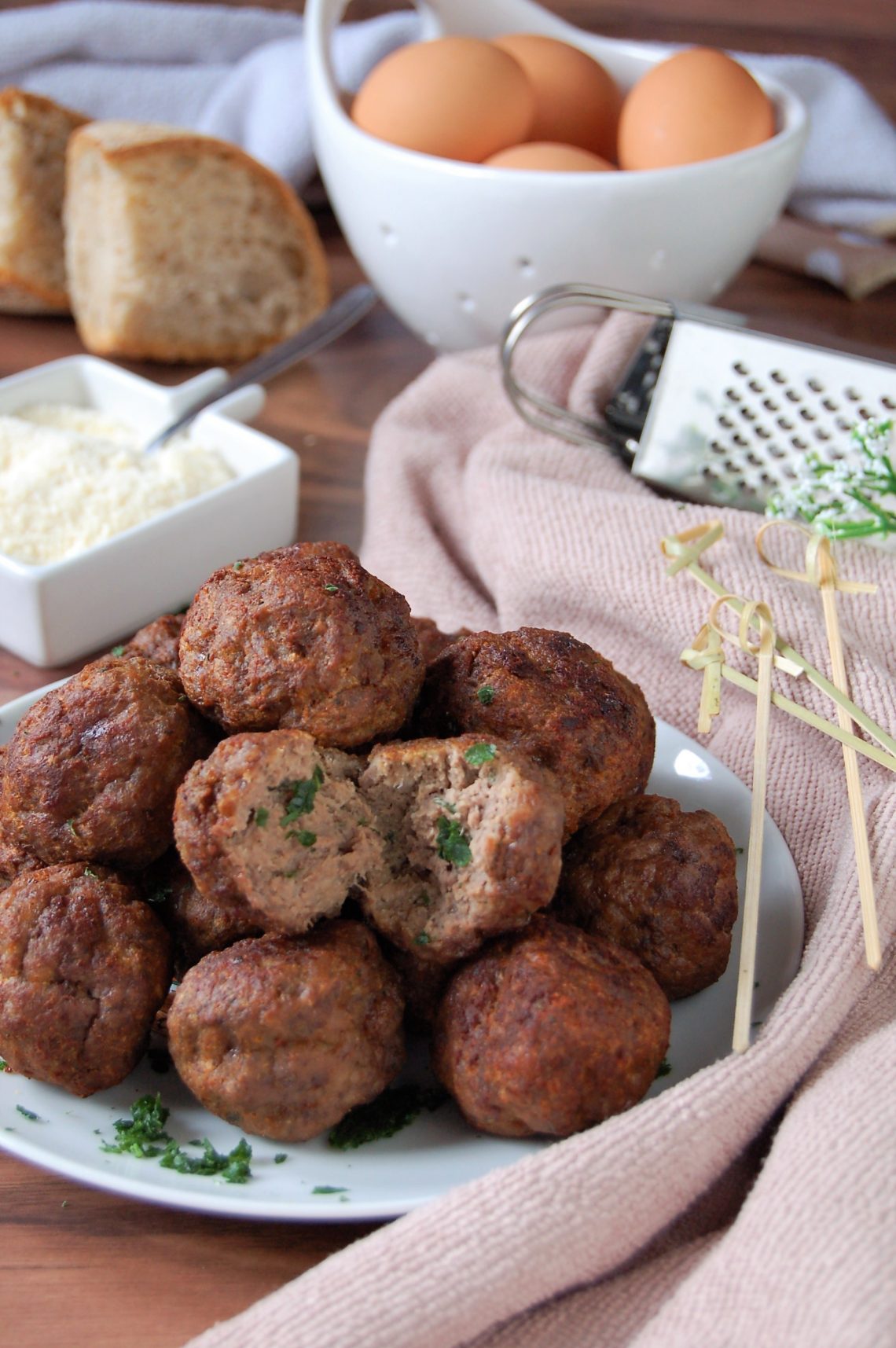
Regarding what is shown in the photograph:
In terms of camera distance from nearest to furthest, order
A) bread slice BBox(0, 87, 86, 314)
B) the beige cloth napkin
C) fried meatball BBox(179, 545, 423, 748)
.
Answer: the beige cloth napkin → fried meatball BBox(179, 545, 423, 748) → bread slice BBox(0, 87, 86, 314)

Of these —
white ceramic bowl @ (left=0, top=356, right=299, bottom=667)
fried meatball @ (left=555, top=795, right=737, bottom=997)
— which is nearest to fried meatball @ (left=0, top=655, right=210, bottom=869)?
fried meatball @ (left=555, top=795, right=737, bottom=997)

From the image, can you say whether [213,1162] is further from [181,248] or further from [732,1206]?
[181,248]

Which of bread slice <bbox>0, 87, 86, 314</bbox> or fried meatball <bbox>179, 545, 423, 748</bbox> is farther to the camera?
bread slice <bbox>0, 87, 86, 314</bbox>

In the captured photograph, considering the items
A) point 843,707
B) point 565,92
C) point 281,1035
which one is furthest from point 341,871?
point 565,92

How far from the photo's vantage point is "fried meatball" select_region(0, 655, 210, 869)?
1387 mm

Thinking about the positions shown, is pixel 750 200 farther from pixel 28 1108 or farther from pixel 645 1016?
pixel 28 1108

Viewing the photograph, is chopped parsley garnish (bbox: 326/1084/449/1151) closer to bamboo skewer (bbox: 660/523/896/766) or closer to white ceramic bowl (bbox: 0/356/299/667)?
bamboo skewer (bbox: 660/523/896/766)

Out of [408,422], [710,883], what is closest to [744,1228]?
[710,883]

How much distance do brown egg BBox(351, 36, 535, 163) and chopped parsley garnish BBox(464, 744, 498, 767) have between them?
1.80m

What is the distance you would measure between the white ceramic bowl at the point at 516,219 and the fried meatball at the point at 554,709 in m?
1.37

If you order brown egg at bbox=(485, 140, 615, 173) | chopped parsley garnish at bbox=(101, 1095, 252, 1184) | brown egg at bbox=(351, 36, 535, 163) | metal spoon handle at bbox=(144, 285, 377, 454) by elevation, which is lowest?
metal spoon handle at bbox=(144, 285, 377, 454)

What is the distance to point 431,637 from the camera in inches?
67.4

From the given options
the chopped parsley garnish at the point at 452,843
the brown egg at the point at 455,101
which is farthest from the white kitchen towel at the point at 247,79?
the chopped parsley garnish at the point at 452,843

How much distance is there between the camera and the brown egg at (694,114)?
269cm
